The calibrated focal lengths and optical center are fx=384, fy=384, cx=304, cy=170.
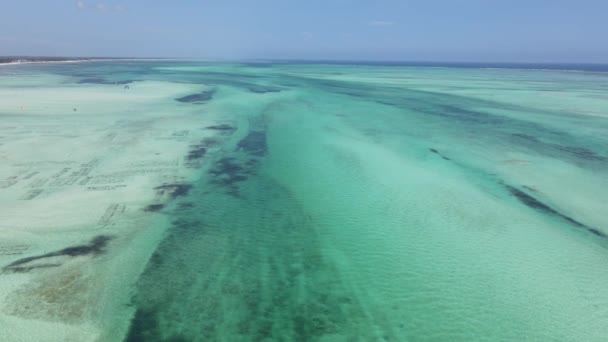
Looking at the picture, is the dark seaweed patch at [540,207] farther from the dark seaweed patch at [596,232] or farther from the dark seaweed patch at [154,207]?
the dark seaweed patch at [154,207]

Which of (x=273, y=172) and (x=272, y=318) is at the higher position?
(x=273, y=172)

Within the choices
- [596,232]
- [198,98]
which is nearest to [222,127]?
[198,98]

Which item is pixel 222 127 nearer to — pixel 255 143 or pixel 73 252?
pixel 255 143

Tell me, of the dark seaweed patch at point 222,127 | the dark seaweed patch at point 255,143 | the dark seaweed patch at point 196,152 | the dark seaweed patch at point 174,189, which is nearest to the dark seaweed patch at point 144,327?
the dark seaweed patch at point 174,189

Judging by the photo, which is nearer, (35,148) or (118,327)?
(118,327)

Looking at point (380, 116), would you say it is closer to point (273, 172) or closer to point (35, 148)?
point (273, 172)

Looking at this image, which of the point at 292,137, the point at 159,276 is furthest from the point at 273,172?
the point at 159,276
